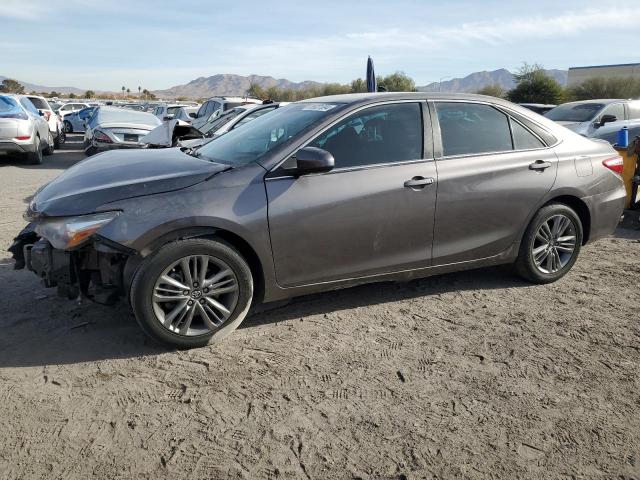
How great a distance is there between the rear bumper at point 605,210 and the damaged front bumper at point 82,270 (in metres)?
4.06

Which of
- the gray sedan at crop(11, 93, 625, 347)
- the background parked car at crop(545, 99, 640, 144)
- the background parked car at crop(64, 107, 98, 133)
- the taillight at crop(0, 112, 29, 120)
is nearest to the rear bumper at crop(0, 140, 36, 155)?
the taillight at crop(0, 112, 29, 120)

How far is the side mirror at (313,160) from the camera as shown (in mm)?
3842

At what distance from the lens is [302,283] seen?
4062 mm

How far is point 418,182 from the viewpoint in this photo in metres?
4.31

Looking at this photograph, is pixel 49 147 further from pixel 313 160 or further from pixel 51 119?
pixel 313 160

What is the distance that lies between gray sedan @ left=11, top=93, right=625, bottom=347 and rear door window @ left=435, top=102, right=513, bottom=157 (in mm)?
12

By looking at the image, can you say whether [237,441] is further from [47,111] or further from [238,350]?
[47,111]

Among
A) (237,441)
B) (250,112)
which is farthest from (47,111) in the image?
(237,441)

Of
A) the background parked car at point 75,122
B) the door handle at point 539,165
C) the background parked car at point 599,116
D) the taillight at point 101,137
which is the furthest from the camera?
the background parked car at point 75,122

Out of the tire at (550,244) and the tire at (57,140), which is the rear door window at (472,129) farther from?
the tire at (57,140)

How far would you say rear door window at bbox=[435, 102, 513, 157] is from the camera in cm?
459

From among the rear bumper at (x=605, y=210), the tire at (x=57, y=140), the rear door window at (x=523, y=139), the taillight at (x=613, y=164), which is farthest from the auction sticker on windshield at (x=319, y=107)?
the tire at (x=57, y=140)

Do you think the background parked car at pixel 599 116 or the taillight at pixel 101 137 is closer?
the background parked car at pixel 599 116

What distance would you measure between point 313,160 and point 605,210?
3.09 m
